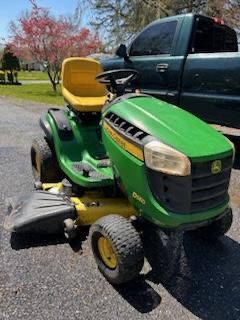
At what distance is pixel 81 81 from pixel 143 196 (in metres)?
1.90

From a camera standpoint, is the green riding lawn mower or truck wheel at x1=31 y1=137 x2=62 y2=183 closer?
the green riding lawn mower

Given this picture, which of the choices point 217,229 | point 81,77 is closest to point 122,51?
point 81,77

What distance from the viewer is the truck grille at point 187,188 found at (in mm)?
2293

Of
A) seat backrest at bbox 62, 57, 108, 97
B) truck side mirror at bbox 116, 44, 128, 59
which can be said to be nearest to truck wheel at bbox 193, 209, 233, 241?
seat backrest at bbox 62, 57, 108, 97

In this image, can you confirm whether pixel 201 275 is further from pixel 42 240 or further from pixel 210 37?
pixel 210 37

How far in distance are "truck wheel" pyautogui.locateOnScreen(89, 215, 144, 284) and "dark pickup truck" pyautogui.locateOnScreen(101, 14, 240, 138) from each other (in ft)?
10.0

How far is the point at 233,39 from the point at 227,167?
4758 millimetres

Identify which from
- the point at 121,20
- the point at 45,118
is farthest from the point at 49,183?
the point at 121,20

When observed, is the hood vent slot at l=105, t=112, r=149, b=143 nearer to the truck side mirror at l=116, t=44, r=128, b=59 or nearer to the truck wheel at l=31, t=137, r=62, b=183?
the truck wheel at l=31, t=137, r=62, b=183

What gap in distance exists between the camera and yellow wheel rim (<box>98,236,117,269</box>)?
8.40 feet

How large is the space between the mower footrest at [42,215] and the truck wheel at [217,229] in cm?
103

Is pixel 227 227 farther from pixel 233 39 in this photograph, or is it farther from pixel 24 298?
pixel 233 39

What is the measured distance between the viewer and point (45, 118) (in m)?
3.91

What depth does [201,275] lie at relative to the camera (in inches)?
106
